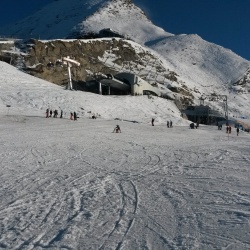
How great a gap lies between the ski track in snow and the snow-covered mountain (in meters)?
71.8

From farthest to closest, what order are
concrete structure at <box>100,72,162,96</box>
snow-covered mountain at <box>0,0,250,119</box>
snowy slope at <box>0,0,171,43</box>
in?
snowy slope at <box>0,0,171,43</box>
snow-covered mountain at <box>0,0,250,119</box>
concrete structure at <box>100,72,162,96</box>

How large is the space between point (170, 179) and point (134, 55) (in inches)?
3482

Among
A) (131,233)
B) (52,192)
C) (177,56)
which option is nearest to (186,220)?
(131,233)

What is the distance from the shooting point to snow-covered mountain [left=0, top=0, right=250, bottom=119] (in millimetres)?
101425

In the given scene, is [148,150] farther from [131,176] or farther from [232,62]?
[232,62]

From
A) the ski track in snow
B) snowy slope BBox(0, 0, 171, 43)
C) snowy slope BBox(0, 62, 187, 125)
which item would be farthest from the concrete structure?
snowy slope BBox(0, 0, 171, 43)

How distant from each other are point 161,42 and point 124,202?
13124cm

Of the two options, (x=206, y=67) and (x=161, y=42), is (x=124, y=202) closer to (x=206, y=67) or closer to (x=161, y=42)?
(x=206, y=67)

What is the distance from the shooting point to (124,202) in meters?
7.71

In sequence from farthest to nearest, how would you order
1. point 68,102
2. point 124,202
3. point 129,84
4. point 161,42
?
point 161,42
point 129,84
point 68,102
point 124,202

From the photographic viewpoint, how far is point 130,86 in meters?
66.4

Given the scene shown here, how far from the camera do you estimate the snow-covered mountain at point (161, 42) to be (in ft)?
333

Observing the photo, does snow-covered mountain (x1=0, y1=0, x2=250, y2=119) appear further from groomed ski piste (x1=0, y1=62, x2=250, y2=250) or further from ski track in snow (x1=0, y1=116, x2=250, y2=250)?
ski track in snow (x1=0, y1=116, x2=250, y2=250)

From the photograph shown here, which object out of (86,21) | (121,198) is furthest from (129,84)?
(86,21)
